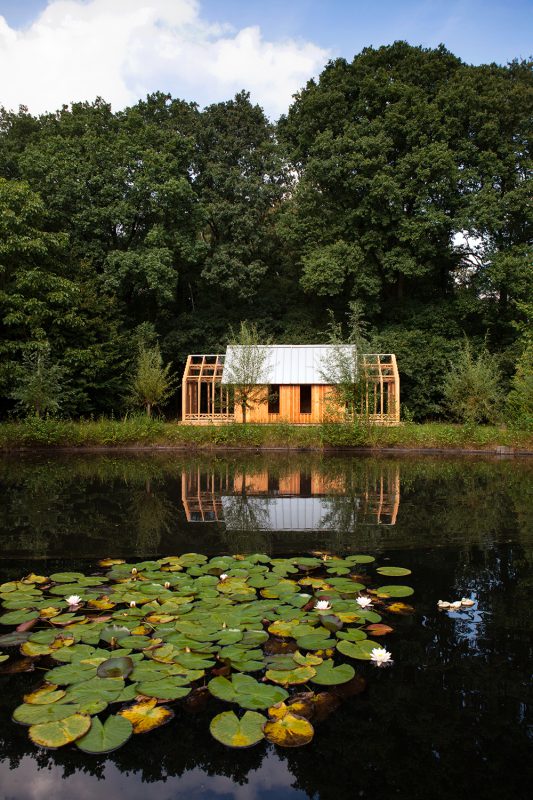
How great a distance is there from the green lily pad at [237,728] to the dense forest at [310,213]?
1753 centimetres

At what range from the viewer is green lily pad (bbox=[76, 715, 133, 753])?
254 cm

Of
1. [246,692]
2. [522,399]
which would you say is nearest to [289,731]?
[246,692]

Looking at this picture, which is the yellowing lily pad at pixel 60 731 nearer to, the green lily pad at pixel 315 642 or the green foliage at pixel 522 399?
the green lily pad at pixel 315 642

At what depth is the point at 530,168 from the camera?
2161 cm

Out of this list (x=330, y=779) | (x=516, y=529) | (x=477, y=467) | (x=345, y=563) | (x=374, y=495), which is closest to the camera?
(x=330, y=779)

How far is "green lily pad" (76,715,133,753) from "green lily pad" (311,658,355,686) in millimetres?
1003

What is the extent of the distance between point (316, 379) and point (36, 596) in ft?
55.1

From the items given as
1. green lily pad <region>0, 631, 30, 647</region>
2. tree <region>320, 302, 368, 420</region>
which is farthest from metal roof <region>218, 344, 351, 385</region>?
green lily pad <region>0, 631, 30, 647</region>

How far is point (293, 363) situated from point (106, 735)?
62.2ft

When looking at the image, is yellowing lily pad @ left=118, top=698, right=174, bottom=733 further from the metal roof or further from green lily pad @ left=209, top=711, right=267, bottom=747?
the metal roof

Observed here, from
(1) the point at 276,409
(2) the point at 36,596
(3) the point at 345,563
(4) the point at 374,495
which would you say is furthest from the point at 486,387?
(2) the point at 36,596

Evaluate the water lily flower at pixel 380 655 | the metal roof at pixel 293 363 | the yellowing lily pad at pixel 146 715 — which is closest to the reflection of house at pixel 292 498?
the water lily flower at pixel 380 655

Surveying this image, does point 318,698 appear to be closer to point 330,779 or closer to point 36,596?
point 330,779

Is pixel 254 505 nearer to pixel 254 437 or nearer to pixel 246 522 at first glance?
pixel 246 522
